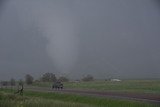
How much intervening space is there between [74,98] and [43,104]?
23.7ft

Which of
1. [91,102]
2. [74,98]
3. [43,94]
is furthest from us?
[43,94]

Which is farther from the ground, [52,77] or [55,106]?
[52,77]

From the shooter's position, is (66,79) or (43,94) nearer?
(43,94)

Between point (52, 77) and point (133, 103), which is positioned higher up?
point (52, 77)

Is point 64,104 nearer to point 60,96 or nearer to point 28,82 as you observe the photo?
point 60,96

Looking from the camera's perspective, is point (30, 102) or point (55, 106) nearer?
point (55, 106)

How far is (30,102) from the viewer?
43.4 metres

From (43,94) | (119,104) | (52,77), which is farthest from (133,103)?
(52,77)

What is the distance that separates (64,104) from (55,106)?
1.05m

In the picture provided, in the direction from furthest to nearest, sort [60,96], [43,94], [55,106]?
[43,94] < [60,96] < [55,106]

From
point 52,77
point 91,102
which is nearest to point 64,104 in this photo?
point 91,102

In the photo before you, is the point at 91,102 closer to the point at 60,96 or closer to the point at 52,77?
the point at 60,96

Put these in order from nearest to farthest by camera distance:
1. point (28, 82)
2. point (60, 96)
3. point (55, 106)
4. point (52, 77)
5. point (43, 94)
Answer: point (55, 106) → point (60, 96) → point (43, 94) → point (28, 82) → point (52, 77)

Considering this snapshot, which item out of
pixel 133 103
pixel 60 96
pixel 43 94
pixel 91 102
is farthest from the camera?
pixel 43 94
